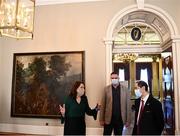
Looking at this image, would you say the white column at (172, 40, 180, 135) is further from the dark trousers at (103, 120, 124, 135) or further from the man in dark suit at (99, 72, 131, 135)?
the dark trousers at (103, 120, 124, 135)

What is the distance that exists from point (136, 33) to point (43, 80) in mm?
4386

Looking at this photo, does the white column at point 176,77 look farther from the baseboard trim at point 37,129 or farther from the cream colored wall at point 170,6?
the baseboard trim at point 37,129

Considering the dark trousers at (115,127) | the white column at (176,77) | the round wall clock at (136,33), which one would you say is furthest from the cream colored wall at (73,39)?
the round wall clock at (136,33)

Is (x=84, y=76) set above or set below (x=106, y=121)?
above

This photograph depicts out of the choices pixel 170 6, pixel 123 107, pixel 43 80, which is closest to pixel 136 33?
pixel 170 6

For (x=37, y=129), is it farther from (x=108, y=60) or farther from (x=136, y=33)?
(x=136, y=33)

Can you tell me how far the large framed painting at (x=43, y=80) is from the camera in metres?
5.57

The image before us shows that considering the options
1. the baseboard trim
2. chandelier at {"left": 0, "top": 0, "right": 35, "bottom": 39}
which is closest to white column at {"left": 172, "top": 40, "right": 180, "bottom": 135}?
the baseboard trim

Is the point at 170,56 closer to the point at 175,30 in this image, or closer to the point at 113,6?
the point at 175,30

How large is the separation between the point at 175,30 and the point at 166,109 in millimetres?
2326

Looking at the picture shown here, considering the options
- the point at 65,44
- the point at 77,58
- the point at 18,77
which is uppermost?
the point at 65,44

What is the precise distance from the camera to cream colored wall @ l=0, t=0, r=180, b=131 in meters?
5.46

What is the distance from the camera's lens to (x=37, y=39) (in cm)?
590

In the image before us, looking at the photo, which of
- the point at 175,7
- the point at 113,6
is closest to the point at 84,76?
the point at 113,6
